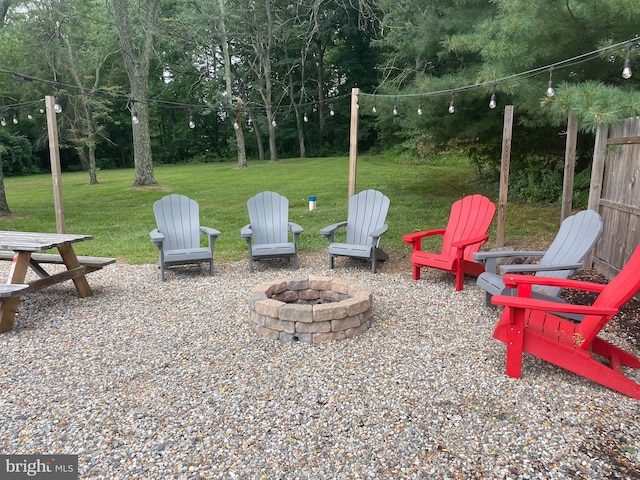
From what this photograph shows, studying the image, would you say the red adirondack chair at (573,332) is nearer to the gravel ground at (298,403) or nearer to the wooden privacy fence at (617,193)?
the gravel ground at (298,403)

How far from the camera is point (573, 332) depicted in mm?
2576

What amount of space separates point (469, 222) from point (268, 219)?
220cm

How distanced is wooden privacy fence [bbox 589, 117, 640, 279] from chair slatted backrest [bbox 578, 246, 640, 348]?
5.20 ft

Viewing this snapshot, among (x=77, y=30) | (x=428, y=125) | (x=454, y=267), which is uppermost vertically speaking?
(x=77, y=30)

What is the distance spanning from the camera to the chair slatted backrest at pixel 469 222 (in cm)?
438

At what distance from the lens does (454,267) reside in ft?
13.5

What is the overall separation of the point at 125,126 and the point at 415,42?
24.4m

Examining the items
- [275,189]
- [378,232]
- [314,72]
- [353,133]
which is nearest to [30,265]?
[378,232]

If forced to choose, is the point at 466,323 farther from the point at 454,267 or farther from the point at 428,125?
the point at 428,125

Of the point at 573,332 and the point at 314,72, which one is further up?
the point at 314,72

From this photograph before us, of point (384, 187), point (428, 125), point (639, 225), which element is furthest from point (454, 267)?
point (384, 187)

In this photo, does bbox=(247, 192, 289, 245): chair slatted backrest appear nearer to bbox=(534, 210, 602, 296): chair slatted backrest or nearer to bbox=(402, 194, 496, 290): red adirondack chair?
bbox=(402, 194, 496, 290): red adirondack chair

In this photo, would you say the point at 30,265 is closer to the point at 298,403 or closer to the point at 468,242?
the point at 298,403

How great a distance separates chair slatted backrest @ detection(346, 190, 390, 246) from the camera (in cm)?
508
